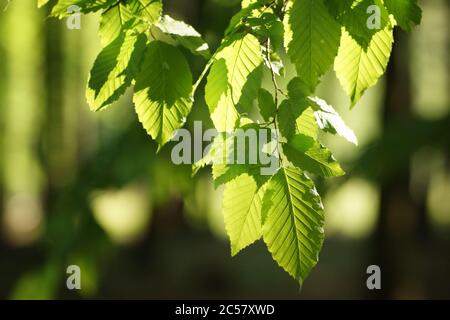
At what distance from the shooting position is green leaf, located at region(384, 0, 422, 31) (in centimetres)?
Answer: 114

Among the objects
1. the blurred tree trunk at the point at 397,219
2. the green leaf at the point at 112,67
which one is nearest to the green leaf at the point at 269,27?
the green leaf at the point at 112,67

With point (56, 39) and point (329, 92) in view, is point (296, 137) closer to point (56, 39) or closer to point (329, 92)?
point (56, 39)

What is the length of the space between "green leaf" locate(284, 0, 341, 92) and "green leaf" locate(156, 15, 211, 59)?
22 cm

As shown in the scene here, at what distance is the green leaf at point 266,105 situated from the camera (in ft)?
4.18

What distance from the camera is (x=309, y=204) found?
1112mm

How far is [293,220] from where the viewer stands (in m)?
1.12

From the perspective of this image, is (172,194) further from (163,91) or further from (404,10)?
(404,10)

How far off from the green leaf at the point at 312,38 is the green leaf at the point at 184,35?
225mm

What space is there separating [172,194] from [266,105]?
8.91m

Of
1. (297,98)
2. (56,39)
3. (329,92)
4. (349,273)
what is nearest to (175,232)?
(349,273)

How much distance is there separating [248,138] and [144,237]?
1058 cm

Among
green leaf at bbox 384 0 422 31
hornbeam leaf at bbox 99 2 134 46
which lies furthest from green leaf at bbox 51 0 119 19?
green leaf at bbox 384 0 422 31

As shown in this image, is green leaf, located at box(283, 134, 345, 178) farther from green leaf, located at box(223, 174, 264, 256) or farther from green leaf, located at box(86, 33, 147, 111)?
green leaf, located at box(86, 33, 147, 111)
